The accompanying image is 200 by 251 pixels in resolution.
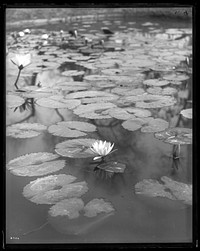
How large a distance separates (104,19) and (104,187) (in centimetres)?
77

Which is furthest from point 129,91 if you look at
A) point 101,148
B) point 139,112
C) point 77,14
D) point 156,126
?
point 77,14

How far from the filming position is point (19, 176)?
74.7 inches

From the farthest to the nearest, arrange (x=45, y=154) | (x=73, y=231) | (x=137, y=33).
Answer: (x=137, y=33) → (x=45, y=154) → (x=73, y=231)

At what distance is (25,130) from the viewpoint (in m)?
1.99

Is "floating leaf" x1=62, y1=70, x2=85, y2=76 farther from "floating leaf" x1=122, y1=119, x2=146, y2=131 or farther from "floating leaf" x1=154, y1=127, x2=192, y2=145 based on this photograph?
"floating leaf" x1=154, y1=127, x2=192, y2=145

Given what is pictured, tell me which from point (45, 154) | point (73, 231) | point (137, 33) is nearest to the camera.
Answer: point (73, 231)

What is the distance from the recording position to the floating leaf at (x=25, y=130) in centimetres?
196

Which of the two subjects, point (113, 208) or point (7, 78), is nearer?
point (113, 208)

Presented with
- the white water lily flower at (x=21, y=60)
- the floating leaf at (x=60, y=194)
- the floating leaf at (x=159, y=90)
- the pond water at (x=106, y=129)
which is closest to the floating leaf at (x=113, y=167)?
the pond water at (x=106, y=129)

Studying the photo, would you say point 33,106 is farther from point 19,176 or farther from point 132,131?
point 132,131

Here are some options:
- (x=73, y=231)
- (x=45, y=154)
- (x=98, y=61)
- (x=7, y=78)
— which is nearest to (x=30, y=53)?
(x=7, y=78)

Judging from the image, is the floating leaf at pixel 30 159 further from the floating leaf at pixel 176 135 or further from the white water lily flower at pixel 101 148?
the floating leaf at pixel 176 135

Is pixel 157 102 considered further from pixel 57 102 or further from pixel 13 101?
pixel 13 101
